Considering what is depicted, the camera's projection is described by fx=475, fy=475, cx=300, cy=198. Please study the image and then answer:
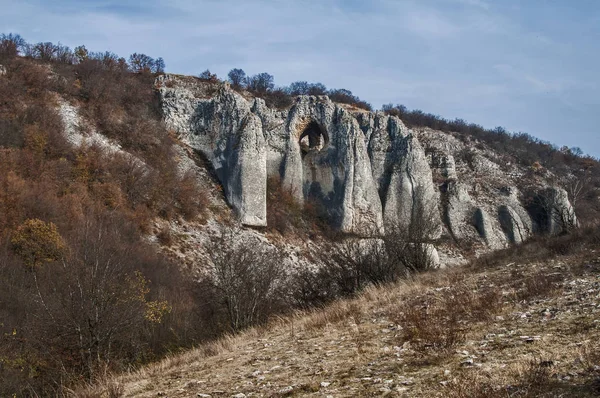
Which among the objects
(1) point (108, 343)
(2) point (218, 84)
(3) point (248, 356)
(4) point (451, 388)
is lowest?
(1) point (108, 343)

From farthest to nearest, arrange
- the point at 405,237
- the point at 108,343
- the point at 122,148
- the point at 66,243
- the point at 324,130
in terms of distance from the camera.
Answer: the point at 324,130, the point at 122,148, the point at 66,243, the point at 405,237, the point at 108,343

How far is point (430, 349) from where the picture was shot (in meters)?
5.41

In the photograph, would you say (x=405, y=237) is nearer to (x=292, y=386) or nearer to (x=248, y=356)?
(x=248, y=356)

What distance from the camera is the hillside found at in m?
12.8

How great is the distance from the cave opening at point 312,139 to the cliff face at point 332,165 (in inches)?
4.2

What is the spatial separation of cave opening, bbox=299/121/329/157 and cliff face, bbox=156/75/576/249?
107 millimetres

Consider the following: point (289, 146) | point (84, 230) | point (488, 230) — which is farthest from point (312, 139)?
point (84, 230)

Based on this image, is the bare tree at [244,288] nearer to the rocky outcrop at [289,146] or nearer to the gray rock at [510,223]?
the rocky outcrop at [289,146]

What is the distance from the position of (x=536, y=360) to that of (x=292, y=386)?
92.9 inches

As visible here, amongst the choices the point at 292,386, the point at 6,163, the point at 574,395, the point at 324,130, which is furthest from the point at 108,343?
the point at 324,130

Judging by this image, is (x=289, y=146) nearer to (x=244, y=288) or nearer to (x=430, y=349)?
(x=244, y=288)

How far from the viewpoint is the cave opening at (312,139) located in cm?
4722

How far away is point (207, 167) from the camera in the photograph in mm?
40938

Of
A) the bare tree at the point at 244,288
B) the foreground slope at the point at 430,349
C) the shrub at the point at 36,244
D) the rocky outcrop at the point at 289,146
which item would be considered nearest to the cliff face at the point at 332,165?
the rocky outcrop at the point at 289,146
